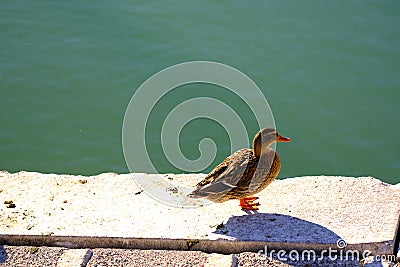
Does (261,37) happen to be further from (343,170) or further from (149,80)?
(343,170)

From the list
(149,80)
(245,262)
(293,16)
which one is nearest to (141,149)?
(149,80)

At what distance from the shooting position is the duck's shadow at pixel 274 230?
3.79 meters

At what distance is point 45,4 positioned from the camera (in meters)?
8.05

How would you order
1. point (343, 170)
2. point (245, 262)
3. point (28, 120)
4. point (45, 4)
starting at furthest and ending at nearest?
point (45, 4) → point (28, 120) → point (343, 170) → point (245, 262)

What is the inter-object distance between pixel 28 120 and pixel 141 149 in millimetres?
1284

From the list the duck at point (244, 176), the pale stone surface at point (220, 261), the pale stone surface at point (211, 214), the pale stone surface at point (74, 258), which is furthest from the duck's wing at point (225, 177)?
the pale stone surface at point (74, 258)

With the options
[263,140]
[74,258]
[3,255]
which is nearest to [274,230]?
[263,140]

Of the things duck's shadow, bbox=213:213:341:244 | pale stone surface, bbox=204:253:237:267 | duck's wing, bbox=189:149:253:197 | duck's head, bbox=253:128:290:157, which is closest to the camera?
pale stone surface, bbox=204:253:237:267

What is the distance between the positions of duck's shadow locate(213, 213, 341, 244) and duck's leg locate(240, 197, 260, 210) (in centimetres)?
9

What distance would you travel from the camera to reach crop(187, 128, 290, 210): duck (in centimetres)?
405

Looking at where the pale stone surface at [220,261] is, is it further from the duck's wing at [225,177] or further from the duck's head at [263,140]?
the duck's head at [263,140]

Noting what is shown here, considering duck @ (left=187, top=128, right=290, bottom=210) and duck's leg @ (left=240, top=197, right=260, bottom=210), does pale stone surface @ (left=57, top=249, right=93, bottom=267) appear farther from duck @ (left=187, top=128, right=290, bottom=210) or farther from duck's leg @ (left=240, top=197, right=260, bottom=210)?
duck's leg @ (left=240, top=197, right=260, bottom=210)

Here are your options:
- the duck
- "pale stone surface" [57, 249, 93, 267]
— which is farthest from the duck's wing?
"pale stone surface" [57, 249, 93, 267]

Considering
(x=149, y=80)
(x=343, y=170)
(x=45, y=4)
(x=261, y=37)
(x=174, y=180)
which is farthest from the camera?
(x=45, y=4)
